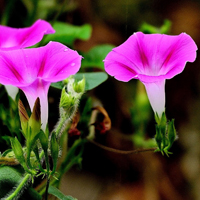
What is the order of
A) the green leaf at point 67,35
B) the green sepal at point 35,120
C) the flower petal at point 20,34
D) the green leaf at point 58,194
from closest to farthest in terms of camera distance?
the green sepal at point 35,120, the green leaf at point 58,194, the flower petal at point 20,34, the green leaf at point 67,35

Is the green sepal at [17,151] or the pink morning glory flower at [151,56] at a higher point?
the pink morning glory flower at [151,56]

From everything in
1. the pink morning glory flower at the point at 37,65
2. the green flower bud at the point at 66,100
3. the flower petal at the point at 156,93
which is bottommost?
the green flower bud at the point at 66,100

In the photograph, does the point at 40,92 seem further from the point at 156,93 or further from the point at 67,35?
the point at 67,35

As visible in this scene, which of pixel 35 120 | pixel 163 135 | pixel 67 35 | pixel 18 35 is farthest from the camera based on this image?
pixel 67 35

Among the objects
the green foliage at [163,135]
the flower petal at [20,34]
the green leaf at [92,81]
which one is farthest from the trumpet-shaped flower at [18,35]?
the green foliage at [163,135]

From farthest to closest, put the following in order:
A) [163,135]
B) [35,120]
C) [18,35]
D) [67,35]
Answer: [67,35], [18,35], [163,135], [35,120]

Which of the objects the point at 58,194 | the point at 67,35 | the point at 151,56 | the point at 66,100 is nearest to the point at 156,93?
the point at 151,56

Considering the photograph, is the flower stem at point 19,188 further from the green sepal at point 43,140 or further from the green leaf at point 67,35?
the green leaf at point 67,35
